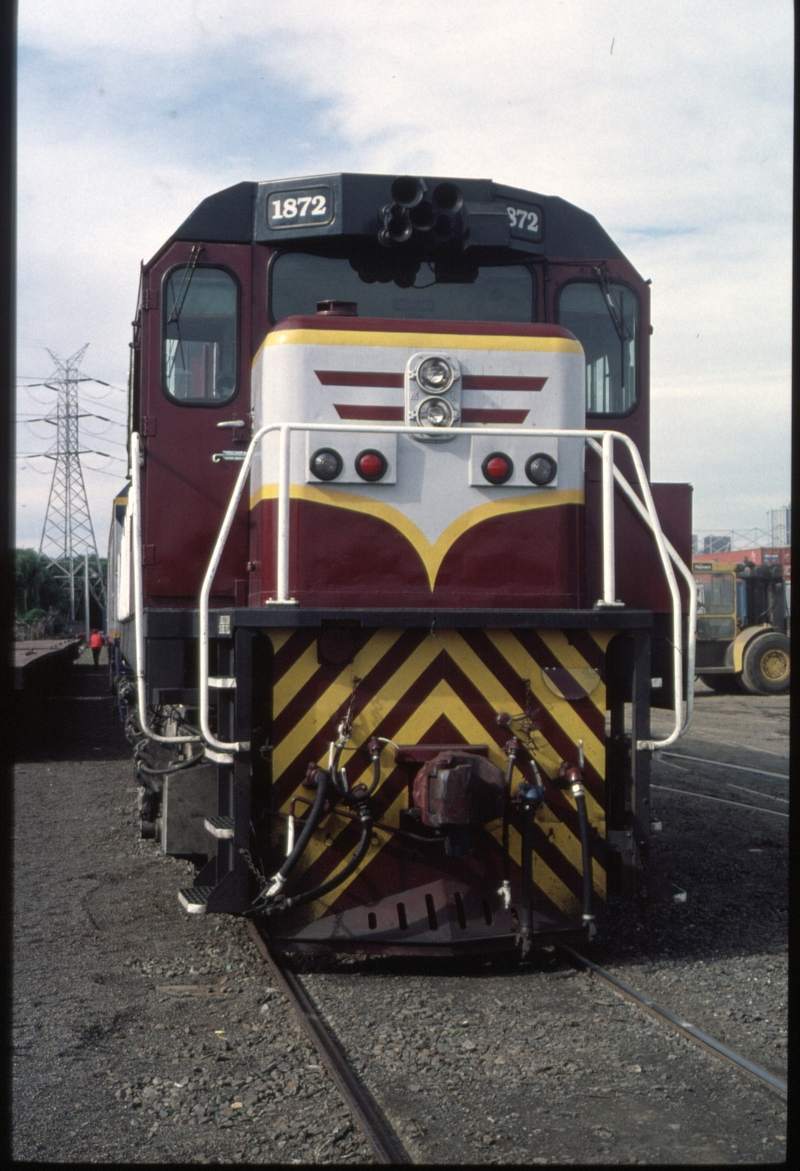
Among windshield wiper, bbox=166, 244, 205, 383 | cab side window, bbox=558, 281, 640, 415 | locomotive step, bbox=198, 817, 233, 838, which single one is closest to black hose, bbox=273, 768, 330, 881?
locomotive step, bbox=198, 817, 233, 838

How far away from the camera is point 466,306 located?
221 inches

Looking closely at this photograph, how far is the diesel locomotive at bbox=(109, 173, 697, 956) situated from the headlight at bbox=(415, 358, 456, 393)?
0.02m

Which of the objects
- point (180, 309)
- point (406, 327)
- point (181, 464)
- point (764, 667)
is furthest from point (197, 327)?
point (764, 667)

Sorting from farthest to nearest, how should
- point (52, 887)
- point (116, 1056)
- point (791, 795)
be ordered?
1. point (52, 887)
2. point (116, 1056)
3. point (791, 795)

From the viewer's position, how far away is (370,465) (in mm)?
4863

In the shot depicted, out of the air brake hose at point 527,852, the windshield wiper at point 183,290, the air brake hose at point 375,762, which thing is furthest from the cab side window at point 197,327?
the air brake hose at point 527,852

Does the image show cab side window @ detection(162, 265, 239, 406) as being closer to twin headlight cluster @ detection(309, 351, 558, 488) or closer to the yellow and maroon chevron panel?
twin headlight cluster @ detection(309, 351, 558, 488)

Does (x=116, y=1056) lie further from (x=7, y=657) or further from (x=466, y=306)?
(x=466, y=306)

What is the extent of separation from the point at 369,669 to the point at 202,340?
200 cm

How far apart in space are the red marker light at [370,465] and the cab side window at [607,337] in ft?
5.06

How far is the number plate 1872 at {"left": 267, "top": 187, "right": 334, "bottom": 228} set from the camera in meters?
5.44

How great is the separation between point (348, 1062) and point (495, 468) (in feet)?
8.28

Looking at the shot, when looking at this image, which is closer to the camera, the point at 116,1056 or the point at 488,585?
the point at 116,1056

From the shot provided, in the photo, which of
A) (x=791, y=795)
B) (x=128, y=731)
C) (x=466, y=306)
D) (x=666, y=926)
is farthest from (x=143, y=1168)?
(x=128, y=731)
